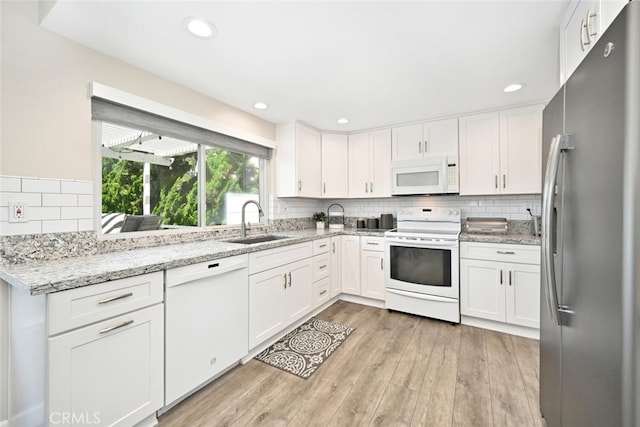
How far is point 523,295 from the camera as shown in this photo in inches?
95.4

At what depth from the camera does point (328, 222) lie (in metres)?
4.13

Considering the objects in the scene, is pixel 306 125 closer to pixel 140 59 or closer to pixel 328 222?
pixel 328 222

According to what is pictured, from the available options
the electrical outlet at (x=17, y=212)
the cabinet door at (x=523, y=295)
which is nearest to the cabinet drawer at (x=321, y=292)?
the cabinet door at (x=523, y=295)

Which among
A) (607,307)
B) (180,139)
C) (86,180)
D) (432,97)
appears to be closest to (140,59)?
(180,139)

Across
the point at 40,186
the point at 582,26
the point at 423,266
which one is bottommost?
the point at 423,266

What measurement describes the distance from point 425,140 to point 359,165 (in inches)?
35.4

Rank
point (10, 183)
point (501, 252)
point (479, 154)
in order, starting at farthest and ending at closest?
point (479, 154), point (501, 252), point (10, 183)

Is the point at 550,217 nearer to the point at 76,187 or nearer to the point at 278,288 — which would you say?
the point at 278,288

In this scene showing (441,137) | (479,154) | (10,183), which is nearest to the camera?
(10,183)

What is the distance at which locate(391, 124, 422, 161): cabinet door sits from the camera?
3244mm

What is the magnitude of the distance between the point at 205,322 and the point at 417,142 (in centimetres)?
295

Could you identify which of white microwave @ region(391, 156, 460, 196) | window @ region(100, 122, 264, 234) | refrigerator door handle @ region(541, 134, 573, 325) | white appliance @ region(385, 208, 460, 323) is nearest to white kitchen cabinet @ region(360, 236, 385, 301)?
white appliance @ region(385, 208, 460, 323)

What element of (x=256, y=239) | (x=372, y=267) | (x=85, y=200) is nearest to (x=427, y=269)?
(x=372, y=267)

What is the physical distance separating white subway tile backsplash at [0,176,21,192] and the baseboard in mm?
3601
